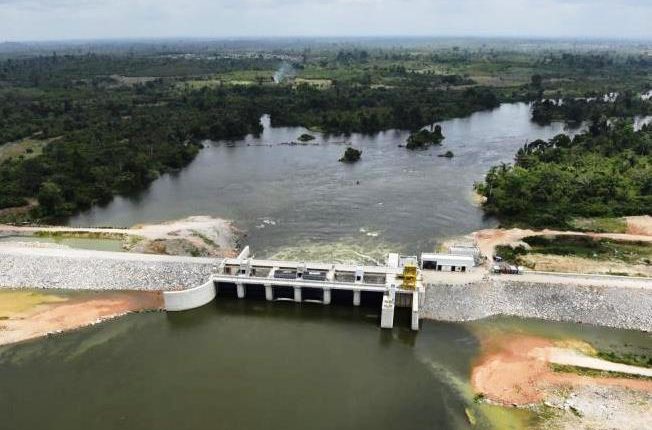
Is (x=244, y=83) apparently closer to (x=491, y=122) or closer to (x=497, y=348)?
(x=491, y=122)

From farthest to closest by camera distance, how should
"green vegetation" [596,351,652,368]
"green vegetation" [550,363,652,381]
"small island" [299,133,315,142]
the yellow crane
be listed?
"small island" [299,133,315,142], the yellow crane, "green vegetation" [596,351,652,368], "green vegetation" [550,363,652,381]

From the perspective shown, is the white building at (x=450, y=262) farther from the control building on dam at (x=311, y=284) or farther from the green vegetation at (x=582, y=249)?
the green vegetation at (x=582, y=249)

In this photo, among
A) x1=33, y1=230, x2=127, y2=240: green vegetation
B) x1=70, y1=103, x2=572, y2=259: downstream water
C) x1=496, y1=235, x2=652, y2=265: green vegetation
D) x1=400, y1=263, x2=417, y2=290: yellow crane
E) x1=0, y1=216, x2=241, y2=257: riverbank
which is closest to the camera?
x1=400, y1=263, x2=417, y2=290: yellow crane

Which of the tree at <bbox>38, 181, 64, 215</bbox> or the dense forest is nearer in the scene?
the dense forest

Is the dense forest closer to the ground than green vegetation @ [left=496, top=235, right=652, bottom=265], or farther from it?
farther from it

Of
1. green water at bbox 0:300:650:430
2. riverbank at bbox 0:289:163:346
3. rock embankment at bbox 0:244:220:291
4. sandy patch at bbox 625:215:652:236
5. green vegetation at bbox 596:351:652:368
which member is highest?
sandy patch at bbox 625:215:652:236

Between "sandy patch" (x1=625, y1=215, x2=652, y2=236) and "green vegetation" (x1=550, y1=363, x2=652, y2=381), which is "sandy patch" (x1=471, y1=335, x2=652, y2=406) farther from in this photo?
"sandy patch" (x1=625, y1=215, x2=652, y2=236)

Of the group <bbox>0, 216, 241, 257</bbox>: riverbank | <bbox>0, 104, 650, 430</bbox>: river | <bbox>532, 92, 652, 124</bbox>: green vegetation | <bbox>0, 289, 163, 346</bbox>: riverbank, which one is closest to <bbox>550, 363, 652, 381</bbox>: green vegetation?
<bbox>0, 104, 650, 430</bbox>: river
